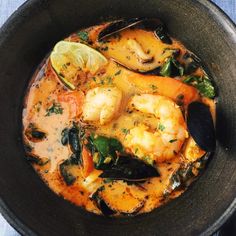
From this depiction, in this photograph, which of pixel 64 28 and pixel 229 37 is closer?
pixel 229 37

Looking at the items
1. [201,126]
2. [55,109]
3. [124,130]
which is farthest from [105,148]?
[201,126]

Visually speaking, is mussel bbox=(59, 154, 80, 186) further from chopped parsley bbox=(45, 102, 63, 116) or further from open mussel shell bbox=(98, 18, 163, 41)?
open mussel shell bbox=(98, 18, 163, 41)

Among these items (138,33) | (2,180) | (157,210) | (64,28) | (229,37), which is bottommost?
(157,210)

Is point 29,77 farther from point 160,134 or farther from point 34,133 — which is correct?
point 160,134

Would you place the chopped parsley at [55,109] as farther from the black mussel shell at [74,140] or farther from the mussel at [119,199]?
the mussel at [119,199]

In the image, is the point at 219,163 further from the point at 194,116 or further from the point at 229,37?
the point at 229,37

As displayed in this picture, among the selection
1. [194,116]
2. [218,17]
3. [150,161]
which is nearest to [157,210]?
[150,161]

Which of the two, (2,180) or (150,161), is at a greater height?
(2,180)
